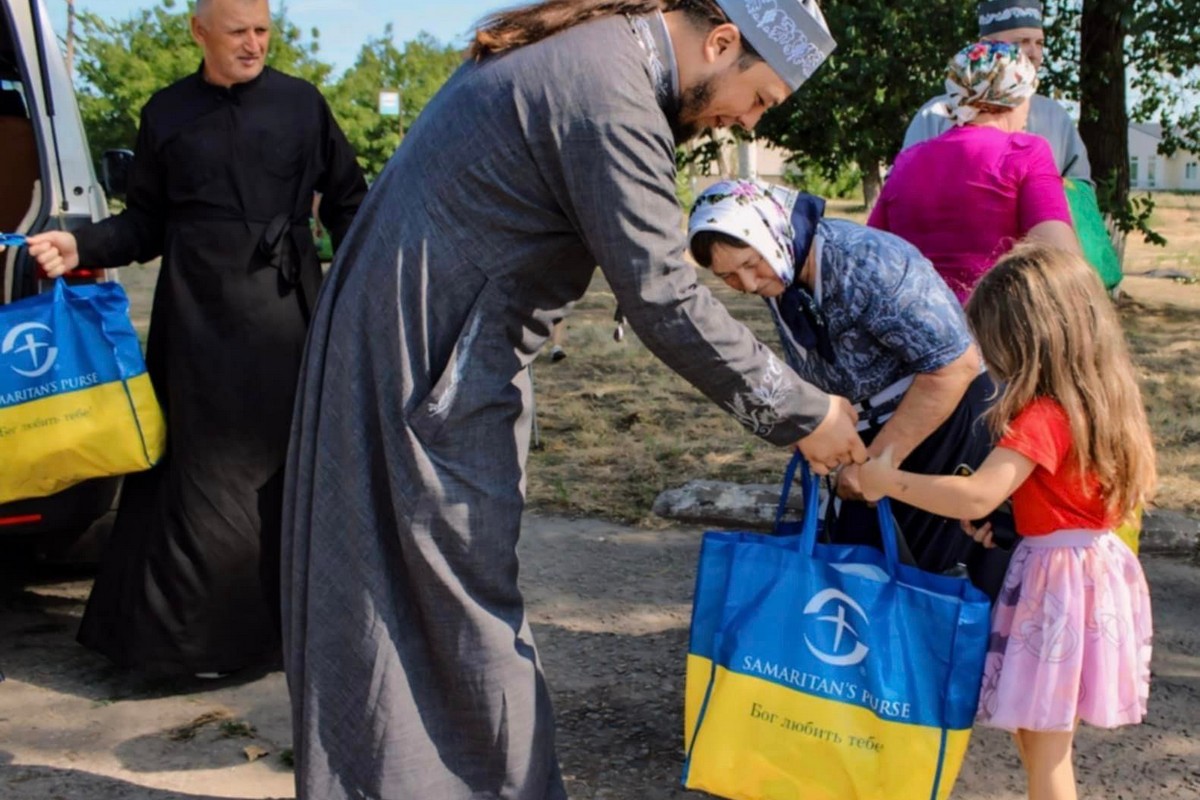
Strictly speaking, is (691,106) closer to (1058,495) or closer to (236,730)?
(1058,495)

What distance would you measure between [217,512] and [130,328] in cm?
55

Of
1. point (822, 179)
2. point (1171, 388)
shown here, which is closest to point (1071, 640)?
point (1171, 388)

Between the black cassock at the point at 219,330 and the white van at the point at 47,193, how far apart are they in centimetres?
22

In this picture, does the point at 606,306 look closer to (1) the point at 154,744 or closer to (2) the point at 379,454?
(1) the point at 154,744

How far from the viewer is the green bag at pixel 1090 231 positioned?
3.66 m

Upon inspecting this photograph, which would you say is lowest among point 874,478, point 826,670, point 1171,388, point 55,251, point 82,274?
point 1171,388

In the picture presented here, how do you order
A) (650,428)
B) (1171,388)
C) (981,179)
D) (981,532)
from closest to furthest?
(981,532) < (981,179) < (650,428) < (1171,388)

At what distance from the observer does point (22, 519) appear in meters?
3.72

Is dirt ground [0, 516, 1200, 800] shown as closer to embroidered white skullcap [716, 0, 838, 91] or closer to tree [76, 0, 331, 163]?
embroidered white skullcap [716, 0, 838, 91]

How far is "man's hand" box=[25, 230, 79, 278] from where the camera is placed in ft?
11.7

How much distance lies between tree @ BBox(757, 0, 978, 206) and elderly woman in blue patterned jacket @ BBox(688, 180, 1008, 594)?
6470mm

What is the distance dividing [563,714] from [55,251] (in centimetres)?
182

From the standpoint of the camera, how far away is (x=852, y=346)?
2.85m

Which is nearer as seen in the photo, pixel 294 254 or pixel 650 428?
pixel 294 254
